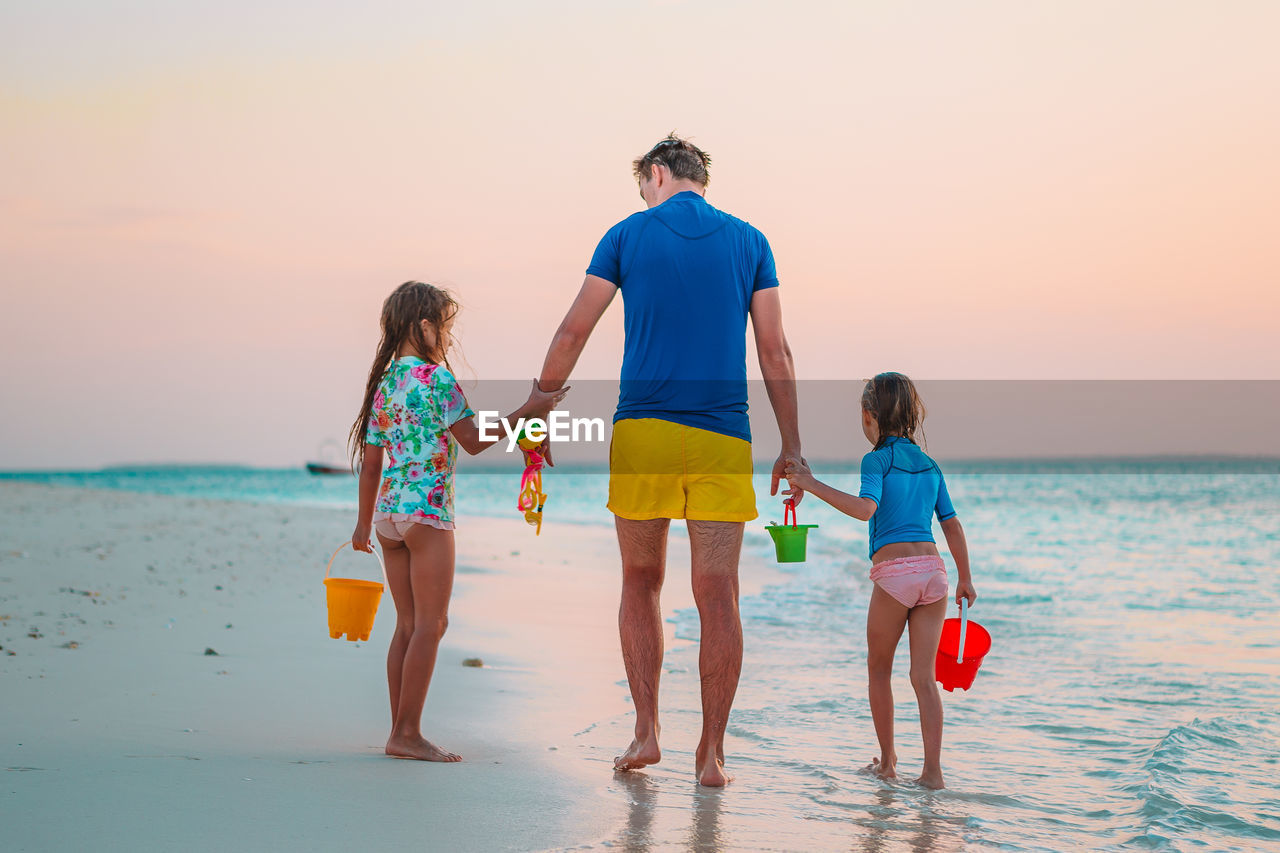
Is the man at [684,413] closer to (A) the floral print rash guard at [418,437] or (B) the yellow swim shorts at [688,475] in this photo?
(B) the yellow swim shorts at [688,475]

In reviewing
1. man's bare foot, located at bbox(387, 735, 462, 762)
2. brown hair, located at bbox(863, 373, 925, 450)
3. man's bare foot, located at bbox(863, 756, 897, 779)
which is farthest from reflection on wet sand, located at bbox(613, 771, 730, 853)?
brown hair, located at bbox(863, 373, 925, 450)

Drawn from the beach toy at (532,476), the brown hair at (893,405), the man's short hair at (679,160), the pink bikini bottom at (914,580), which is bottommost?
the pink bikini bottom at (914,580)

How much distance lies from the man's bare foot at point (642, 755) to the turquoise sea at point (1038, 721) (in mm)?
170

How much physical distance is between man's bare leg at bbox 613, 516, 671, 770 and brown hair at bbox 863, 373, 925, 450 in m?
1.01

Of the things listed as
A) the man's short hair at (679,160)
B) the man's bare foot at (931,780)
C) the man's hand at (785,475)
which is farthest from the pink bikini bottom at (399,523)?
the man's bare foot at (931,780)

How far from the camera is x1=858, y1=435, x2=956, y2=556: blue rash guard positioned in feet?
12.9

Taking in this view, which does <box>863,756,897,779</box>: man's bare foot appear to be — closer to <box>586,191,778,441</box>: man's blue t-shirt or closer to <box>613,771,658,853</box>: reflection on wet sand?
<box>613,771,658,853</box>: reflection on wet sand

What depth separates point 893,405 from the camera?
4023mm

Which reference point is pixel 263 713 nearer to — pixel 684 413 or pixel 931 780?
pixel 684 413

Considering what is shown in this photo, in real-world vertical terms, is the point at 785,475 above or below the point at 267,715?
above

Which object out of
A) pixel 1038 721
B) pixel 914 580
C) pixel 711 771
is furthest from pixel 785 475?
pixel 1038 721

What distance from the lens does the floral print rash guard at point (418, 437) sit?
12.0 ft

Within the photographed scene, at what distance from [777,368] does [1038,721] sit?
252 centimetres

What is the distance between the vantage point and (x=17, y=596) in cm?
620
